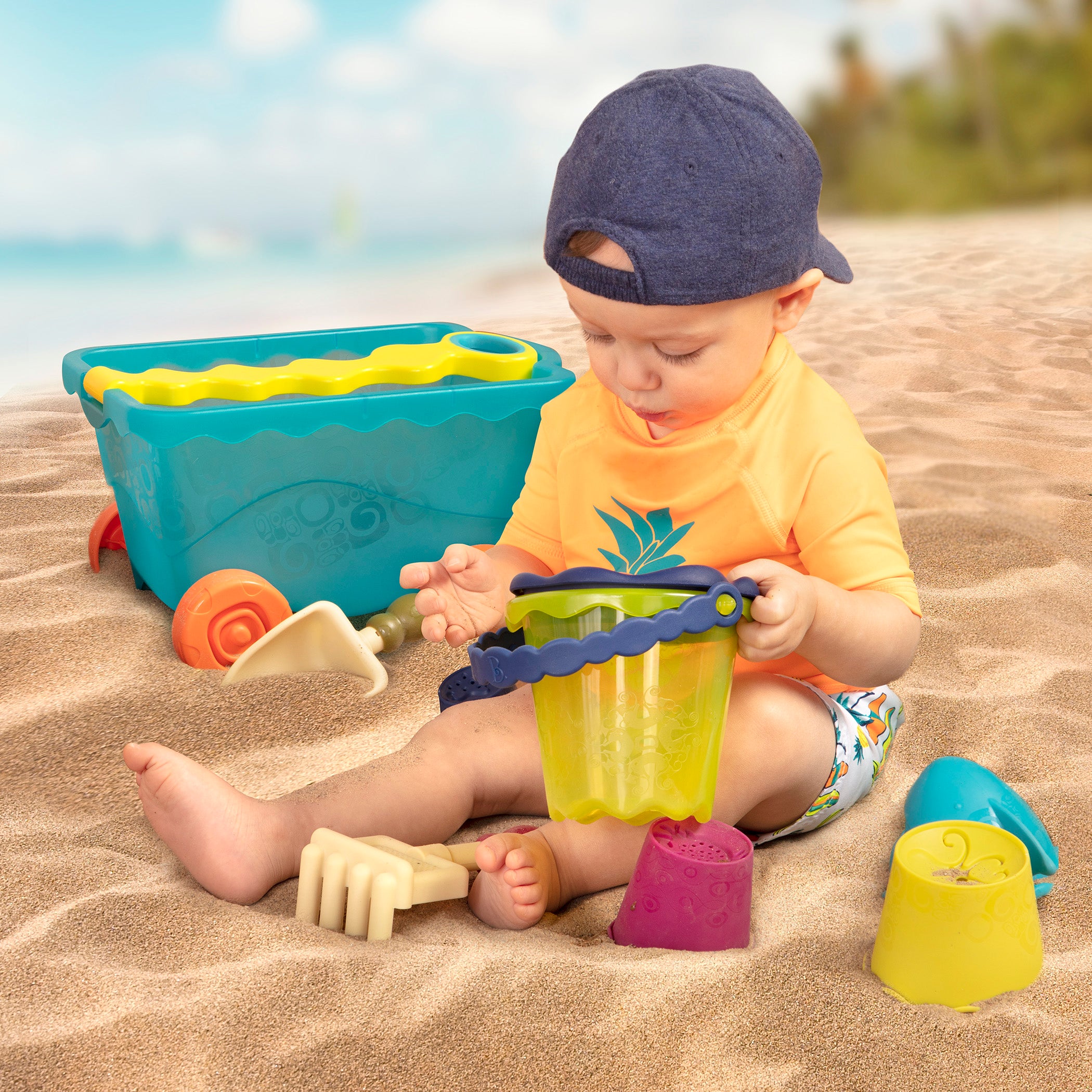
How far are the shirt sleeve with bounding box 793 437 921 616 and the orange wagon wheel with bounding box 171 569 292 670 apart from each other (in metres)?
0.72

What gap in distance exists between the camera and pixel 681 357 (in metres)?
0.83

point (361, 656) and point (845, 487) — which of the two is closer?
point (845, 487)

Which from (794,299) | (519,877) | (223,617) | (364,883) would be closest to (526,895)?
(519,877)

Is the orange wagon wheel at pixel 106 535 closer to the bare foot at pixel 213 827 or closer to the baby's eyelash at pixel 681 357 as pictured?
the bare foot at pixel 213 827

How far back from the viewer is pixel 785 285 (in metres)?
0.83

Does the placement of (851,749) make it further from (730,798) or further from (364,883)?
(364,883)

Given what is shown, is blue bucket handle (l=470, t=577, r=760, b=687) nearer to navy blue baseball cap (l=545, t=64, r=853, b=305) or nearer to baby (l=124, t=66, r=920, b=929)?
baby (l=124, t=66, r=920, b=929)

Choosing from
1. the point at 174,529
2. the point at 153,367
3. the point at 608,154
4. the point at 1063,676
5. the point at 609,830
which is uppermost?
the point at 608,154

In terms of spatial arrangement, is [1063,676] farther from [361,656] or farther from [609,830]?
[361,656]

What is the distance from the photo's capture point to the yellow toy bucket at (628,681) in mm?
726

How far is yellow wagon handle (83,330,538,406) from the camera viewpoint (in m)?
1.40

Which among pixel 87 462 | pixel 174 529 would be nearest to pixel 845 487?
pixel 174 529

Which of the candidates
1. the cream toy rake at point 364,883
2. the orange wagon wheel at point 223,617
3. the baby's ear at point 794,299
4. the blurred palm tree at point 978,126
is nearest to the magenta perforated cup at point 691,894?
the cream toy rake at point 364,883

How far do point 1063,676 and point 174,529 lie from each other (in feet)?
3.52
